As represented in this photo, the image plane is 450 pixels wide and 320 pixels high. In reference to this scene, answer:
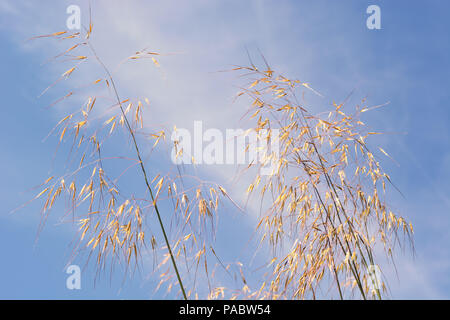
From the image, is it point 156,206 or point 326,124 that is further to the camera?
point 326,124

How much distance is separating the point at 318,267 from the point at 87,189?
114 centimetres

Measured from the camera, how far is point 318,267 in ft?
7.99
